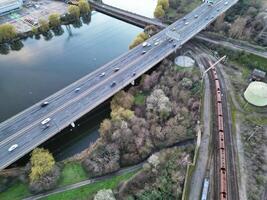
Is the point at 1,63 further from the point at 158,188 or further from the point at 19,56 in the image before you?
the point at 158,188

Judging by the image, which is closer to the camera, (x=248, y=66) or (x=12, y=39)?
(x=248, y=66)

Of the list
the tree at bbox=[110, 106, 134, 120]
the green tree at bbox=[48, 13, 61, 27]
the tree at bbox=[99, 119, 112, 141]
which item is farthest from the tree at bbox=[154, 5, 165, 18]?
the tree at bbox=[99, 119, 112, 141]

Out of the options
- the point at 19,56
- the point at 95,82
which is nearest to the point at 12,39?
the point at 19,56

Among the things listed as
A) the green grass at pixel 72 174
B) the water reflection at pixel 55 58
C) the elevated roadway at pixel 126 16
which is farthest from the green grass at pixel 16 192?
the elevated roadway at pixel 126 16

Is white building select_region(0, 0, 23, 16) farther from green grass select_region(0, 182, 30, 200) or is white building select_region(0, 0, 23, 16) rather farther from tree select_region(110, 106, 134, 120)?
green grass select_region(0, 182, 30, 200)

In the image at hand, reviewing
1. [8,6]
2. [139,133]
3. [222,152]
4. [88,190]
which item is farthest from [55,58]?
[222,152]

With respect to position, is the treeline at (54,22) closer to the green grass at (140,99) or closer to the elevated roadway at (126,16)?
the elevated roadway at (126,16)
